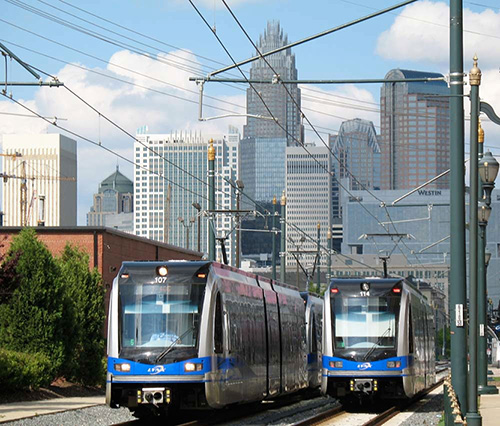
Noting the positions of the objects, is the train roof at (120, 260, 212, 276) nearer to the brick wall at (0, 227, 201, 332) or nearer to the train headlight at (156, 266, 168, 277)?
the train headlight at (156, 266, 168, 277)

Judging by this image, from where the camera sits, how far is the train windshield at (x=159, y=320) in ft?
64.7

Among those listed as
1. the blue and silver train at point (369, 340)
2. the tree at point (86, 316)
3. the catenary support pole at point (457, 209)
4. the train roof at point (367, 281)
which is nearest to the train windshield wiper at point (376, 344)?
the blue and silver train at point (369, 340)

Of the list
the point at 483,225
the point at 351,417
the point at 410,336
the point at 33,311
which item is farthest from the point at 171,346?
the point at 33,311

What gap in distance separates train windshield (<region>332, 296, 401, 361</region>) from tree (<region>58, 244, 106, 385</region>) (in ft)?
28.8

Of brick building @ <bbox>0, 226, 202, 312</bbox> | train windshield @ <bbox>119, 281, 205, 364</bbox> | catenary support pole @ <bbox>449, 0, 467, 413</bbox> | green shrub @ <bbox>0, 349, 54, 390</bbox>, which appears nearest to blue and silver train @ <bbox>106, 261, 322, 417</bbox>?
train windshield @ <bbox>119, 281, 205, 364</bbox>

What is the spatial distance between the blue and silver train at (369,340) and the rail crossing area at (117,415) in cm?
67

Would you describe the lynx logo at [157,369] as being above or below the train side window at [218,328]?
below

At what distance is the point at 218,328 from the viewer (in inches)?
802

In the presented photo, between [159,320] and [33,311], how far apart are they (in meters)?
9.96

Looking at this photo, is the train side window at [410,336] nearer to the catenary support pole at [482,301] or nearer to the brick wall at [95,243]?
the catenary support pole at [482,301]

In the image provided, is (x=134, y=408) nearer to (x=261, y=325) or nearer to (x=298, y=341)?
(x=261, y=325)

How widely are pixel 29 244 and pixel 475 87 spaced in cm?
1578

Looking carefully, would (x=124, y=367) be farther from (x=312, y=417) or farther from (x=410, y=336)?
(x=410, y=336)

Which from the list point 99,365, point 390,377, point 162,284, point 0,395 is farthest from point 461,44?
point 99,365
